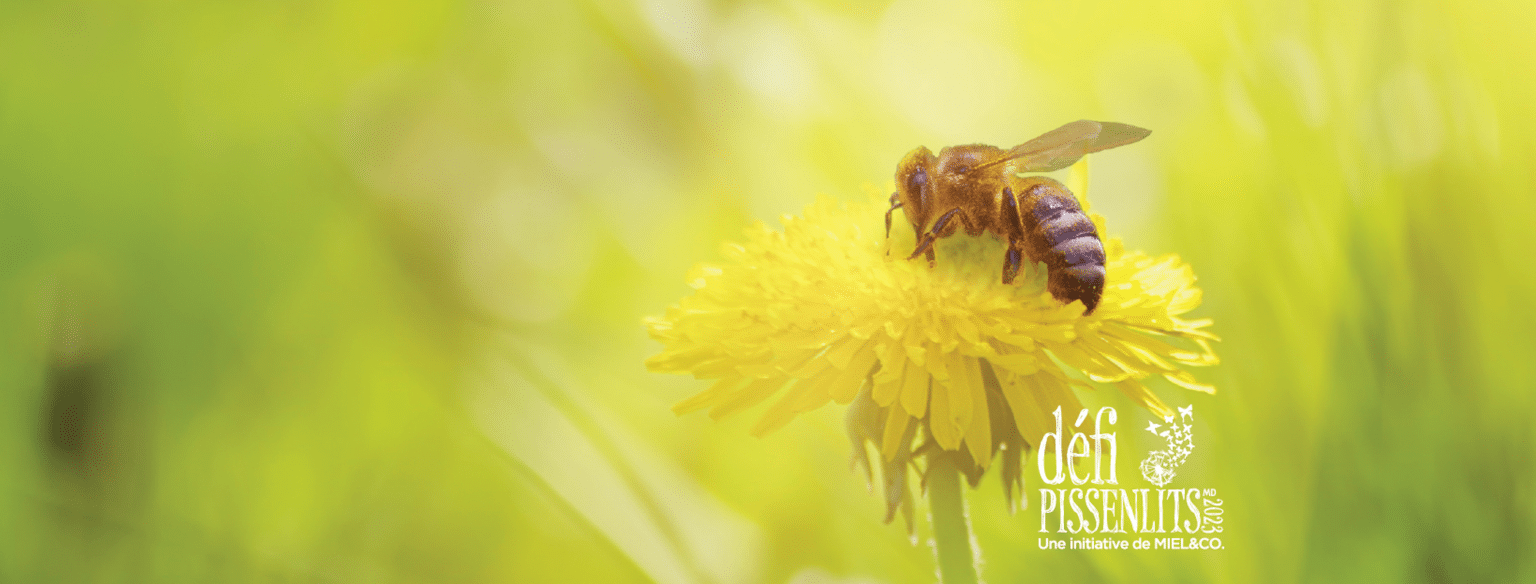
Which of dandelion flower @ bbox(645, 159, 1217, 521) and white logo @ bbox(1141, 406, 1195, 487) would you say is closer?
dandelion flower @ bbox(645, 159, 1217, 521)

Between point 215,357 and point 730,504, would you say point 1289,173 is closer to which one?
point 730,504

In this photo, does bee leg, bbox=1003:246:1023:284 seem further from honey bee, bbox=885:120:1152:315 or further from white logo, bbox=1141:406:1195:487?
white logo, bbox=1141:406:1195:487

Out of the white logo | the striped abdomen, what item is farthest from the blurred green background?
the striped abdomen

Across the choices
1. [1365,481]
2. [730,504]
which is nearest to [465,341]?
[730,504]

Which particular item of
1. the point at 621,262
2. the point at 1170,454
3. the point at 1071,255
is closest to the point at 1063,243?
the point at 1071,255

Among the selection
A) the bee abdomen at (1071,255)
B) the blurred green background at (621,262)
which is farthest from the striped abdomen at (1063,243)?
the blurred green background at (621,262)

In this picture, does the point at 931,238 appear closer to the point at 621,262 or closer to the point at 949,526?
the point at 949,526
